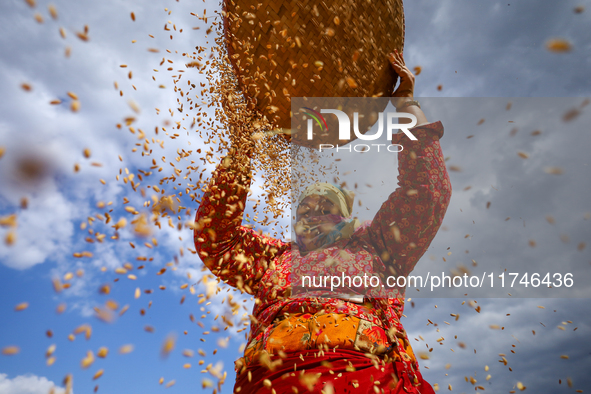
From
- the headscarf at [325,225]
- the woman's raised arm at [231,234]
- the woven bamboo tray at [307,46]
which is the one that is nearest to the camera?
the woven bamboo tray at [307,46]

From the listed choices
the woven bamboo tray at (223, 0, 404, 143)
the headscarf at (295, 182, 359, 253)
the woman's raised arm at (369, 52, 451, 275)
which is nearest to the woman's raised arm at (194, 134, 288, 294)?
the headscarf at (295, 182, 359, 253)

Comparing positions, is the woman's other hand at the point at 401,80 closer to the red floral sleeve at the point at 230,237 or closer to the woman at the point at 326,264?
the woman at the point at 326,264

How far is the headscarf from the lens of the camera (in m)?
2.31

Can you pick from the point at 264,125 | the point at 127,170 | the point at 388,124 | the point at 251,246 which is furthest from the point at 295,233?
the point at 127,170

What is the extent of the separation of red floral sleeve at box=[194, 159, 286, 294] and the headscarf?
27 centimetres

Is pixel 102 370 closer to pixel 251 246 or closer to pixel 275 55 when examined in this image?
pixel 251 246

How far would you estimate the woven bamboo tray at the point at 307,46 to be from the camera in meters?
1.71

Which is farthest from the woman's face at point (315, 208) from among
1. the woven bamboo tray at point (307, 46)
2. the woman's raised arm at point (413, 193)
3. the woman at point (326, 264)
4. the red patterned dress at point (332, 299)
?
the woven bamboo tray at point (307, 46)

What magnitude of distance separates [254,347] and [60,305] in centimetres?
94

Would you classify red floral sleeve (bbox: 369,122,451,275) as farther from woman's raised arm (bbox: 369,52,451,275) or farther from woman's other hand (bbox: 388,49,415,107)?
woman's other hand (bbox: 388,49,415,107)

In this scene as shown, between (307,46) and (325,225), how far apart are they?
4.09 feet

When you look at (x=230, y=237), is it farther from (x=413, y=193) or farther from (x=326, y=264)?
(x=413, y=193)

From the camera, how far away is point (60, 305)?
1.44 m

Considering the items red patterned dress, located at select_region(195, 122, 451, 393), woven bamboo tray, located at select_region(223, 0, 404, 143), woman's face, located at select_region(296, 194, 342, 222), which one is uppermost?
woven bamboo tray, located at select_region(223, 0, 404, 143)
